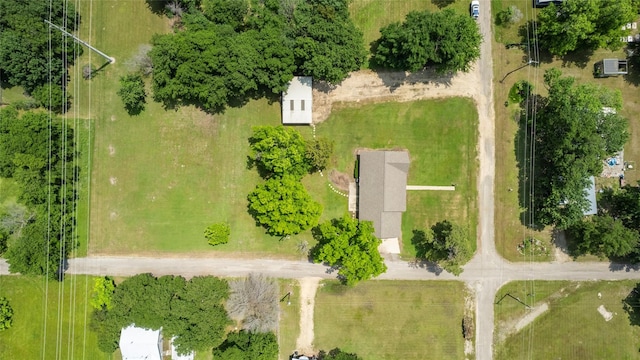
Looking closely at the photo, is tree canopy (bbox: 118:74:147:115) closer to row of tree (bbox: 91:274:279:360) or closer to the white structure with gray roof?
row of tree (bbox: 91:274:279:360)

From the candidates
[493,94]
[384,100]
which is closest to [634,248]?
[493,94]

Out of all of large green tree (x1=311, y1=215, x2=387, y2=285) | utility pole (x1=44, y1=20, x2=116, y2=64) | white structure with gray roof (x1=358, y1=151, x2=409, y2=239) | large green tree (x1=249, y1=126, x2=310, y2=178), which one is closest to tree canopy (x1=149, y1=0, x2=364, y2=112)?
large green tree (x1=249, y1=126, x2=310, y2=178)

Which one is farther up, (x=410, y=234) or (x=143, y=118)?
(x=143, y=118)

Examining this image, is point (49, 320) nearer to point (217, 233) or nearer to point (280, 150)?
point (217, 233)

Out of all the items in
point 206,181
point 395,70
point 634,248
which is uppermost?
point 395,70

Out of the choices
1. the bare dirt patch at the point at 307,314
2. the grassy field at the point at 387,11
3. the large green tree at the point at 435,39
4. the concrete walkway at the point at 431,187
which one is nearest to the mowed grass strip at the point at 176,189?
the bare dirt patch at the point at 307,314

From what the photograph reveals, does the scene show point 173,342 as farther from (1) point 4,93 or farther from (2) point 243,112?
(1) point 4,93
